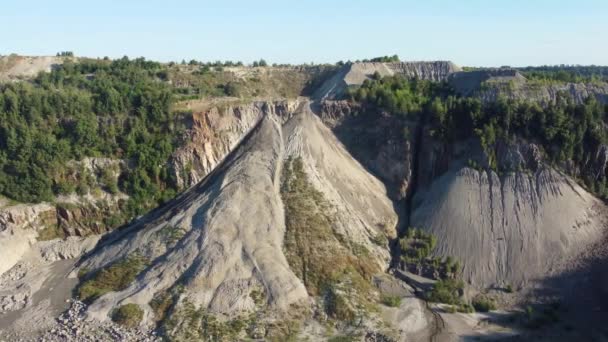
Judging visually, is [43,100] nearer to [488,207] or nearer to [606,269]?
[488,207]

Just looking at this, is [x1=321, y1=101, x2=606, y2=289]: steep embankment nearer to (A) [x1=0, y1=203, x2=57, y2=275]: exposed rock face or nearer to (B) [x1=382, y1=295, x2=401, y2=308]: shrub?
(B) [x1=382, y1=295, x2=401, y2=308]: shrub

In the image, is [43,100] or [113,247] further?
[43,100]

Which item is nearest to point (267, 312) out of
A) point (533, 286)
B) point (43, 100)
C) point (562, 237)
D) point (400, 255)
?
point (400, 255)

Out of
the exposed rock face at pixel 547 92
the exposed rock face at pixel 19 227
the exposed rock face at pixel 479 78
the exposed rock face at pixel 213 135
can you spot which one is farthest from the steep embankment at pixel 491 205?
the exposed rock face at pixel 19 227

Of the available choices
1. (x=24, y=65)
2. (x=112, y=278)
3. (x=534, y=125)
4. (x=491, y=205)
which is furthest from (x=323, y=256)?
(x=24, y=65)

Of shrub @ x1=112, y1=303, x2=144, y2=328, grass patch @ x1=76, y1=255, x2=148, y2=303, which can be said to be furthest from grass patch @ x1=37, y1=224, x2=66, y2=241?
shrub @ x1=112, y1=303, x2=144, y2=328

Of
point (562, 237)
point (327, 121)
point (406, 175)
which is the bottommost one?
point (562, 237)
